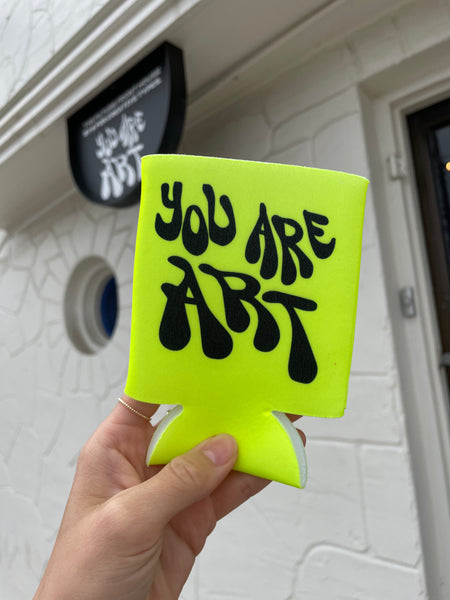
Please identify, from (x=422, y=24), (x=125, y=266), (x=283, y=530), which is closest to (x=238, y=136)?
(x=422, y=24)

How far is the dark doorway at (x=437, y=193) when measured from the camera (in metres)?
1.17

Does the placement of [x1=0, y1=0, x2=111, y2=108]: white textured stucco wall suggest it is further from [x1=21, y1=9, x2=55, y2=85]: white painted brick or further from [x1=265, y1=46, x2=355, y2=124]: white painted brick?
[x1=265, y1=46, x2=355, y2=124]: white painted brick

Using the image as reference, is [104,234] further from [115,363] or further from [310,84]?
[310,84]

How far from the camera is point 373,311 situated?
118cm

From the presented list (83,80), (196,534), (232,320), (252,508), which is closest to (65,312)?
(83,80)

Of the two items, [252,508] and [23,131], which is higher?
[23,131]

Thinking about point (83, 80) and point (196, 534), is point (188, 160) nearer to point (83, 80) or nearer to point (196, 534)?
point (196, 534)

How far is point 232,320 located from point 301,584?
3.73 ft

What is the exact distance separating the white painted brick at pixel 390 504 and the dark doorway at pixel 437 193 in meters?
0.29

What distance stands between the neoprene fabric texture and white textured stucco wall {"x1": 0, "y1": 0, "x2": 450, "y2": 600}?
673 millimetres

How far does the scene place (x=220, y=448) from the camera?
0.55 meters

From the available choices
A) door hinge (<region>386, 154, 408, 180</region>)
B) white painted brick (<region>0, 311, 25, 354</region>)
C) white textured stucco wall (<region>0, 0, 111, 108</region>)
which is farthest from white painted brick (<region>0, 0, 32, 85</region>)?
door hinge (<region>386, 154, 408, 180</region>)

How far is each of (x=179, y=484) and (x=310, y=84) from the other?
1269mm

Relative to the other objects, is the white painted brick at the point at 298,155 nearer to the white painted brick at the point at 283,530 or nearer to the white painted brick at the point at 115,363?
the white painted brick at the point at 283,530
